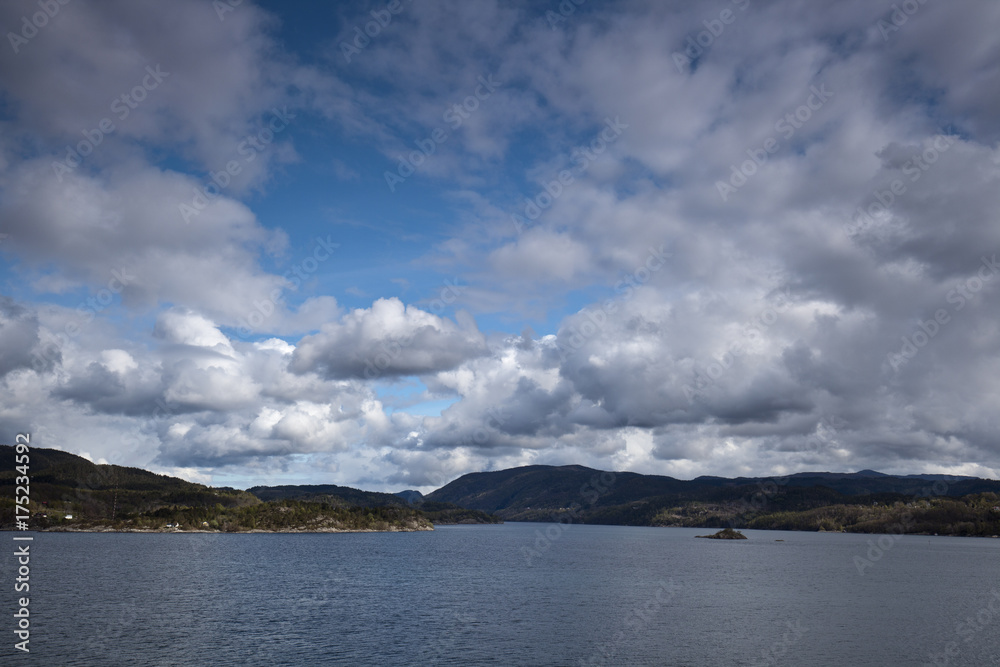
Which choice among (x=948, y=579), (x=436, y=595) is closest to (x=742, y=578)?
(x=948, y=579)

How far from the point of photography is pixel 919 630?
281 feet

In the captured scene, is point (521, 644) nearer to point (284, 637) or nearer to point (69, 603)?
point (284, 637)

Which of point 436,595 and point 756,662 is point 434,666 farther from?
point 436,595

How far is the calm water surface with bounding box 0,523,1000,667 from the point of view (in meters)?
67.9

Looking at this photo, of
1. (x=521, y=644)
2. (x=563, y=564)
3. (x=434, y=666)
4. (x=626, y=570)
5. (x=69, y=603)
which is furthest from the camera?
(x=563, y=564)

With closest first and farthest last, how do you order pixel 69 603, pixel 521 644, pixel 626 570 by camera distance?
pixel 521 644 → pixel 69 603 → pixel 626 570

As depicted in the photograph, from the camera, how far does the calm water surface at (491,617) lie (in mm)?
67938

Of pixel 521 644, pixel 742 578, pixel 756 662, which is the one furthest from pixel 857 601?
pixel 521 644

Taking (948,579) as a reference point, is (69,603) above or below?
above

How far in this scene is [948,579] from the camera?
156m

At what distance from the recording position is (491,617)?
92.2 metres

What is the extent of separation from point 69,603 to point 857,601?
140189 millimetres

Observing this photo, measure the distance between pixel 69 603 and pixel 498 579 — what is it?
89.1 m

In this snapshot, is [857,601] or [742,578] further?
[742,578]
